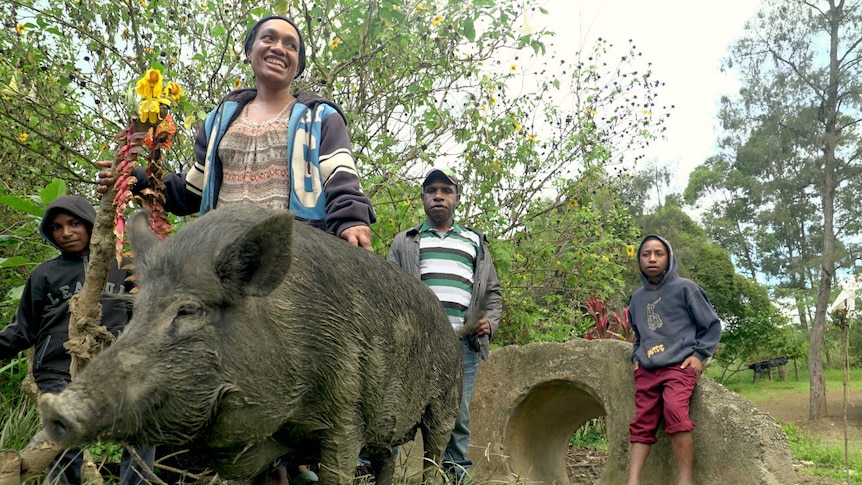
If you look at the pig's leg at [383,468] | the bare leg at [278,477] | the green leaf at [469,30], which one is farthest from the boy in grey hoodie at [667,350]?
the bare leg at [278,477]

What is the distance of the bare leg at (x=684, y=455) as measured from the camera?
14.1 feet

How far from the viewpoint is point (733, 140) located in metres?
20.0

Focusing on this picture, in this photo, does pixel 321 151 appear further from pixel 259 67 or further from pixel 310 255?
pixel 310 255

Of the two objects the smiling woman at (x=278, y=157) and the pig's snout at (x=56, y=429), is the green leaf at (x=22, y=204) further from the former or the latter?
the pig's snout at (x=56, y=429)

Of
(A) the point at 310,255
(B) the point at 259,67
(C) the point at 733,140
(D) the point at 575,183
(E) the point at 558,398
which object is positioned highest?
(C) the point at 733,140

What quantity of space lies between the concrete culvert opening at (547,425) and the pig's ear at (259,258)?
436 cm

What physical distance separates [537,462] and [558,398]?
1.98ft

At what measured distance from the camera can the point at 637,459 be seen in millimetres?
4426

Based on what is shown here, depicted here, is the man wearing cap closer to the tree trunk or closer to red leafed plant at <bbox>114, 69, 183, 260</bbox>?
red leafed plant at <bbox>114, 69, 183, 260</bbox>

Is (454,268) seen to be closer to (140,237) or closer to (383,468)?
(383,468)

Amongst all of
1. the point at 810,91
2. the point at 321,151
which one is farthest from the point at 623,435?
the point at 810,91

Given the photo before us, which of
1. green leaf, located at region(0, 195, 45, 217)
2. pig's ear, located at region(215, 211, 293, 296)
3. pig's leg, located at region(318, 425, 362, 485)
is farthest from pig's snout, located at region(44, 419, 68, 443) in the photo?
green leaf, located at region(0, 195, 45, 217)

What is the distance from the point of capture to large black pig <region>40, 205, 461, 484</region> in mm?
1152

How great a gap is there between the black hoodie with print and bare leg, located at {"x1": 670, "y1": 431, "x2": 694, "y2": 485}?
135 inches
